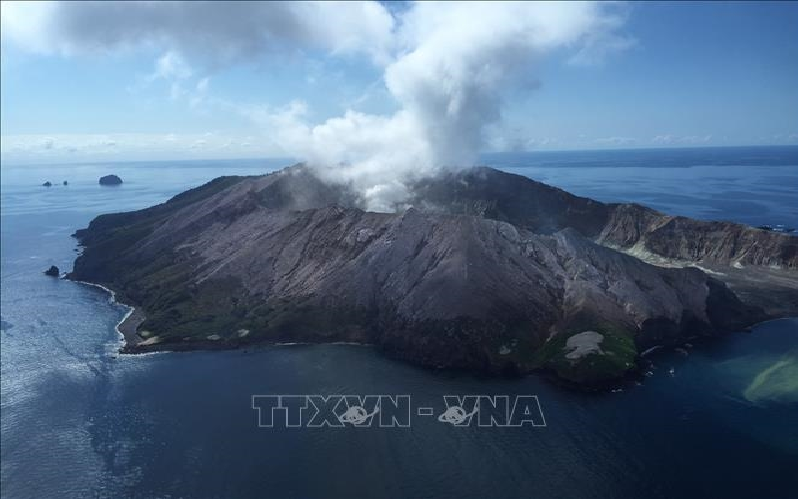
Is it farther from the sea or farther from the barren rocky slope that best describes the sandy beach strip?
the sea

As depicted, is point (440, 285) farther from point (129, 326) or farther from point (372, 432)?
point (129, 326)

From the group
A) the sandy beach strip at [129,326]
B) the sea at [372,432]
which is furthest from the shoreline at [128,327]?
the sea at [372,432]

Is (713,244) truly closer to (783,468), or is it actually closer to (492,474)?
(783,468)

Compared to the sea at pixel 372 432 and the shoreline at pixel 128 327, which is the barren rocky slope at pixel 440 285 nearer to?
the shoreline at pixel 128 327

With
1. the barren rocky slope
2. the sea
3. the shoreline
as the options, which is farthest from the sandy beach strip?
the sea

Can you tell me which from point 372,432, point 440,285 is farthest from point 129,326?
point 372,432

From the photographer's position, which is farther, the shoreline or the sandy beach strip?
the sandy beach strip
